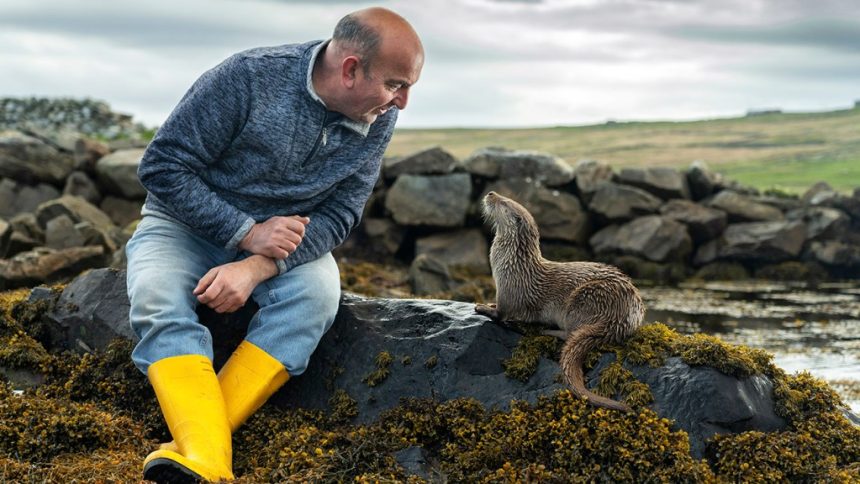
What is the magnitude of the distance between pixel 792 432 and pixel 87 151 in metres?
18.0

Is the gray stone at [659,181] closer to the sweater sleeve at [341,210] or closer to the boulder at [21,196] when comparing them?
the boulder at [21,196]

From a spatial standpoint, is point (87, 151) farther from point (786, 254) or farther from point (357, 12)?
point (357, 12)

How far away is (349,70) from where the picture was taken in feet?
18.6

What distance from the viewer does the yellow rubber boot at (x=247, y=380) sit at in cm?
566

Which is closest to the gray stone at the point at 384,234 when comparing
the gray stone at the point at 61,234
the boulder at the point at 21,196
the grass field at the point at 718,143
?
the gray stone at the point at 61,234

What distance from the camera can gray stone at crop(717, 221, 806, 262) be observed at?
19000 millimetres

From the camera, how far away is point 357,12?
563 cm

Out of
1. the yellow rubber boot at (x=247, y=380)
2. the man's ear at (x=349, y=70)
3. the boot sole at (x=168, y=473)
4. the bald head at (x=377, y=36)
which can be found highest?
the bald head at (x=377, y=36)

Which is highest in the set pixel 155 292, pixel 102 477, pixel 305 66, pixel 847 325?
pixel 305 66

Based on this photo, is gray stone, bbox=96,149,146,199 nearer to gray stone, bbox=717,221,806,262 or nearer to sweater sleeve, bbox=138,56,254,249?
gray stone, bbox=717,221,806,262

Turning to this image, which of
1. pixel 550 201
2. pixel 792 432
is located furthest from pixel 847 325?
pixel 792 432

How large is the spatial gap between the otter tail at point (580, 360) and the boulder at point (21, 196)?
17.5 metres

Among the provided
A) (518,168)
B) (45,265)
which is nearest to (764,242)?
(518,168)

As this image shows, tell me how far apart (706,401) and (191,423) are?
2.89 m
